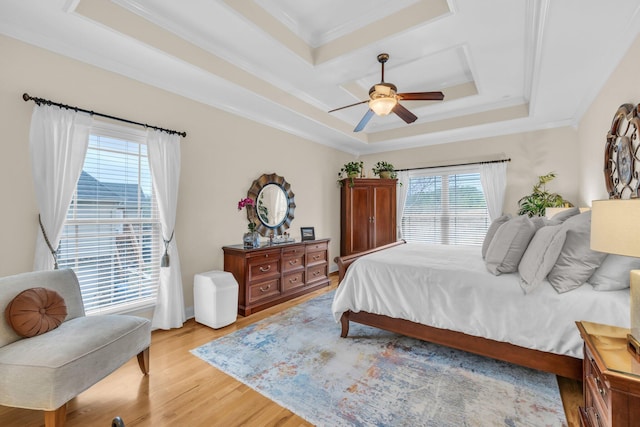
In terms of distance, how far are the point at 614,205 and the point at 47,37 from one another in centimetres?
399

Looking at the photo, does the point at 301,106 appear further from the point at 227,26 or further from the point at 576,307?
the point at 576,307

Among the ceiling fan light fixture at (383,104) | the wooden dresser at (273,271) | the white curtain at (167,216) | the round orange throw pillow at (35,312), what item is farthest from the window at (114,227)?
the ceiling fan light fixture at (383,104)

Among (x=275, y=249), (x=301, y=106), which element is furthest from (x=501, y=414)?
(x=301, y=106)

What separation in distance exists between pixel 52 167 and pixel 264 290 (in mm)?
2487

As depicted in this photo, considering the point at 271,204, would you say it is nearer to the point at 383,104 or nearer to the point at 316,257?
the point at 316,257

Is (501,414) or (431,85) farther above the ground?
(431,85)

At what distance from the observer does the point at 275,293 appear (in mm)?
3930

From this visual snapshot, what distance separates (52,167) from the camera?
2.40m

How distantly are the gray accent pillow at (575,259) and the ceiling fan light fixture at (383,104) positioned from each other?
1.85 meters

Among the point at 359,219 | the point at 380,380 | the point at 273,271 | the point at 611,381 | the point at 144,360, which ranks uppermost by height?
the point at 359,219

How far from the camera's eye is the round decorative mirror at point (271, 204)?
4230mm

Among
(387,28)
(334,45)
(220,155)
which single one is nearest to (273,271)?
(220,155)

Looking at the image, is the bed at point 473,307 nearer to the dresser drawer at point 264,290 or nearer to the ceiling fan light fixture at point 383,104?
the dresser drawer at point 264,290

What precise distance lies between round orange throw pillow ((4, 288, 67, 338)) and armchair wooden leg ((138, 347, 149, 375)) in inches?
23.1
